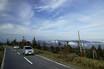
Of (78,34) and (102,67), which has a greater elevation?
(78,34)

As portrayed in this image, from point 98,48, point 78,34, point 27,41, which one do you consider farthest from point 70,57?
point 27,41

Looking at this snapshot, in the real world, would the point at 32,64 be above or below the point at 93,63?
below

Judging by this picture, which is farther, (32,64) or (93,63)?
(32,64)

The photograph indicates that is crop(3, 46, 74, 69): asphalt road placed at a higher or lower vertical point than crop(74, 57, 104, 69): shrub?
lower

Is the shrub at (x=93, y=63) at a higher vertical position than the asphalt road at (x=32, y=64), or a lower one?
higher

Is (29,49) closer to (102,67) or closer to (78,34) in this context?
(78,34)

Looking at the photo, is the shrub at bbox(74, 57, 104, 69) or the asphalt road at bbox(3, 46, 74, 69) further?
the asphalt road at bbox(3, 46, 74, 69)

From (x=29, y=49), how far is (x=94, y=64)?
19227mm

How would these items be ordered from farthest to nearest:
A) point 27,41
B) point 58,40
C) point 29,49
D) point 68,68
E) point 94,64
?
point 27,41 < point 58,40 < point 29,49 < point 94,64 < point 68,68

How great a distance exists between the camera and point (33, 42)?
6488 centimetres

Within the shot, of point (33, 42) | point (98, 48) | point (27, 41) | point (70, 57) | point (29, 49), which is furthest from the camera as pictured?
point (27, 41)

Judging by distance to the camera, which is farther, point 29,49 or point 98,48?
point 98,48

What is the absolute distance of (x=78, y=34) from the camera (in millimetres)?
21688

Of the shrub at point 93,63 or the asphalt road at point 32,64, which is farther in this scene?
the asphalt road at point 32,64
